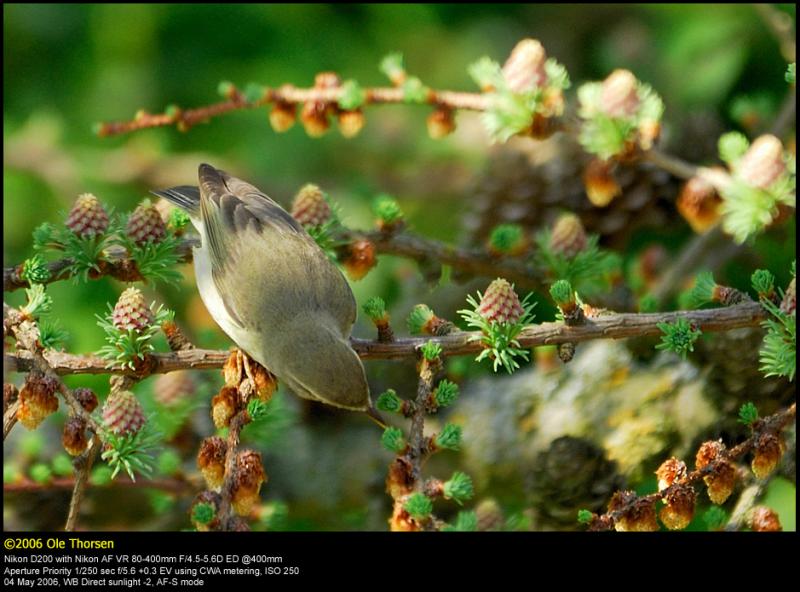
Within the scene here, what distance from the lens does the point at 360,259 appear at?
195 centimetres

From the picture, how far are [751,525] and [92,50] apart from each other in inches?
108

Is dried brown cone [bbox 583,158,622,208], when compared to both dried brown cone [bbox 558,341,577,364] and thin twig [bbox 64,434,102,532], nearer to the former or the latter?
dried brown cone [bbox 558,341,577,364]

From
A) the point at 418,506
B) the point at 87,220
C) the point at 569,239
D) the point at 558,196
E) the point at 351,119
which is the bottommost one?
the point at 418,506

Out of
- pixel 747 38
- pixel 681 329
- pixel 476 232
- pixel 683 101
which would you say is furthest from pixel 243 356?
pixel 747 38

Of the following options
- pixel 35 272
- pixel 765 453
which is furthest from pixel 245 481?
pixel 765 453

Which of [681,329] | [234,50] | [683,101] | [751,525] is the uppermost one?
[234,50]

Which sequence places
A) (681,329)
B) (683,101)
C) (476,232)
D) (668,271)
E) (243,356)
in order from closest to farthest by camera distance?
(681,329)
(243,356)
(668,271)
(476,232)
(683,101)

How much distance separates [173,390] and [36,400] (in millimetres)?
770

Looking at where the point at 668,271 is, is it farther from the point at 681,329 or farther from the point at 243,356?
the point at 243,356

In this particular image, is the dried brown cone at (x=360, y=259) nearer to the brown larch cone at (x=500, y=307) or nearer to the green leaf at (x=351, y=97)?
the green leaf at (x=351, y=97)

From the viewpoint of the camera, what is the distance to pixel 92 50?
11.4ft

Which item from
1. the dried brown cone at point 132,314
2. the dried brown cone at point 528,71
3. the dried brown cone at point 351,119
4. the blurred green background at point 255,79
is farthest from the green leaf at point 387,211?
the blurred green background at point 255,79

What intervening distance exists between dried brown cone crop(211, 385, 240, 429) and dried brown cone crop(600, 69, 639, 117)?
87 cm

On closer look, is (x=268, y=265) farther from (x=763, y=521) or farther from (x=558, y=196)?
(x=763, y=521)
